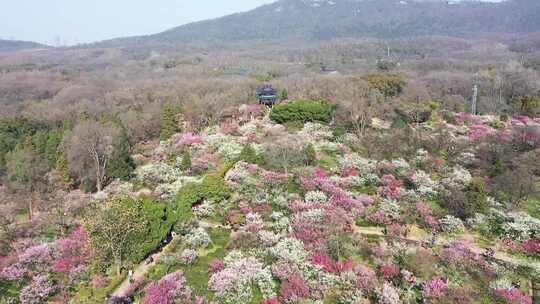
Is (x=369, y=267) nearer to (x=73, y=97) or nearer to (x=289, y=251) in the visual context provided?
(x=289, y=251)

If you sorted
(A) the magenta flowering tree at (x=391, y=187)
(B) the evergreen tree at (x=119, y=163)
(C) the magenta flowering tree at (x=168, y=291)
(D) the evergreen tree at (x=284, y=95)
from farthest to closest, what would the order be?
1. (D) the evergreen tree at (x=284, y=95)
2. (B) the evergreen tree at (x=119, y=163)
3. (A) the magenta flowering tree at (x=391, y=187)
4. (C) the magenta flowering tree at (x=168, y=291)

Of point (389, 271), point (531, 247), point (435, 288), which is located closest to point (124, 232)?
point (389, 271)

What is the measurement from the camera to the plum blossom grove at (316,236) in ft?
54.5

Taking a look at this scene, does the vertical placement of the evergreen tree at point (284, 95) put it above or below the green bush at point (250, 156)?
above

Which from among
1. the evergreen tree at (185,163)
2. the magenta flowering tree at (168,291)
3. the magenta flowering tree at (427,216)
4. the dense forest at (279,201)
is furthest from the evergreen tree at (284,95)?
the magenta flowering tree at (168,291)

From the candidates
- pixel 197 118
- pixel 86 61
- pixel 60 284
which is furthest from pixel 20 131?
pixel 86 61

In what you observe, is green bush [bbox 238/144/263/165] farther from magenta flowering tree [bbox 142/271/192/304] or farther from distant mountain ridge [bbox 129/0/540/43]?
distant mountain ridge [bbox 129/0/540/43]

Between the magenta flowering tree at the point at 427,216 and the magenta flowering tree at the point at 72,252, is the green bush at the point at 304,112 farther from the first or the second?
the magenta flowering tree at the point at 72,252

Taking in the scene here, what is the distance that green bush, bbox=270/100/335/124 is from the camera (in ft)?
128

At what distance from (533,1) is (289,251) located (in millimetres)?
189735

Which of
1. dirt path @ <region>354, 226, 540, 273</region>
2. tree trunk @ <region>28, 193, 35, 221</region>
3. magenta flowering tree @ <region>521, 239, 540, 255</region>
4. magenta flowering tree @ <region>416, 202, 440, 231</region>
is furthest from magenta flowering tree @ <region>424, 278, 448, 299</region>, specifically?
tree trunk @ <region>28, 193, 35, 221</region>

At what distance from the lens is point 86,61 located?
116 m

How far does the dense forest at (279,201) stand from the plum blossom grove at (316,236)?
0.09 metres

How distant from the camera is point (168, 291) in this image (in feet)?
52.5
